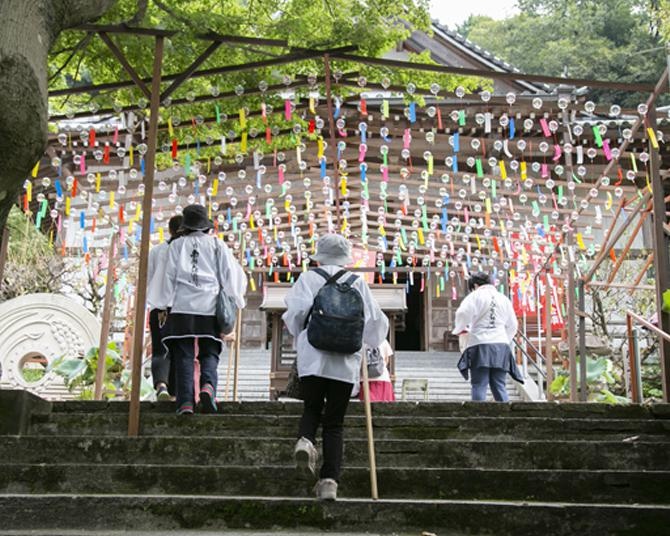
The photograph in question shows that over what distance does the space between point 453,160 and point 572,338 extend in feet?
7.72

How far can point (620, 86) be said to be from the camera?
6.84 metres

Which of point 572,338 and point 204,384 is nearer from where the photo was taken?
point 204,384

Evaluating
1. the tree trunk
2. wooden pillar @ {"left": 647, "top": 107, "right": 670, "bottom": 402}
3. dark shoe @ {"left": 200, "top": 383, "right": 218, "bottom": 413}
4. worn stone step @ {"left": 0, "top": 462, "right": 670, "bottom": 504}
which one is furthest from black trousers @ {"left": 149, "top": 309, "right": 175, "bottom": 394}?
wooden pillar @ {"left": 647, "top": 107, "right": 670, "bottom": 402}

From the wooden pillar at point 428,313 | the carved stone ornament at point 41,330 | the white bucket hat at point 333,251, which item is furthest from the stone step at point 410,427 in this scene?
the wooden pillar at point 428,313

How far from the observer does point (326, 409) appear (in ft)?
14.3

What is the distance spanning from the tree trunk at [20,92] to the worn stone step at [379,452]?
6.28 ft

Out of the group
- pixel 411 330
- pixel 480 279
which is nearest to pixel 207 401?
pixel 480 279

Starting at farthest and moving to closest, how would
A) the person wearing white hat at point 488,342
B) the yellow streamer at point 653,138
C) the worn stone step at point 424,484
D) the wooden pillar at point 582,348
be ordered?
1. the person wearing white hat at point 488,342
2. the wooden pillar at point 582,348
3. the yellow streamer at point 653,138
4. the worn stone step at point 424,484

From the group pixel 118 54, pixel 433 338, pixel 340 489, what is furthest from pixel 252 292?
pixel 340 489

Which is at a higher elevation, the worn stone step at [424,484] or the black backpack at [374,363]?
the black backpack at [374,363]

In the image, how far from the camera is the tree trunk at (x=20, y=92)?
3.26 metres

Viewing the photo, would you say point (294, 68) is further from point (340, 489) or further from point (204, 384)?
point (340, 489)

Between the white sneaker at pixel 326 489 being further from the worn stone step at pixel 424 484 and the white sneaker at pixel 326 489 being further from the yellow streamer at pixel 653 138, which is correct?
the yellow streamer at pixel 653 138

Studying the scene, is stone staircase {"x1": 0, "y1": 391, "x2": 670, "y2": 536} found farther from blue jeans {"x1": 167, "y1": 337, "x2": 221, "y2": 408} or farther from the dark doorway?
the dark doorway
